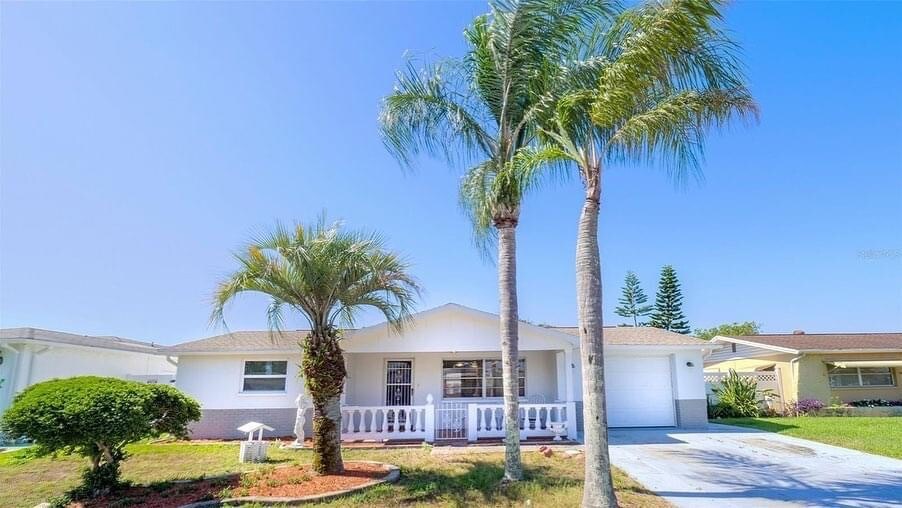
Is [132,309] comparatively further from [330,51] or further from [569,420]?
[569,420]

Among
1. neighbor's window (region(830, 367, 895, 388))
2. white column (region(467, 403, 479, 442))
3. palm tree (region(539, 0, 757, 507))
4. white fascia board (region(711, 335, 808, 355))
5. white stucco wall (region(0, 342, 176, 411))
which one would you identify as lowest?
white column (region(467, 403, 479, 442))

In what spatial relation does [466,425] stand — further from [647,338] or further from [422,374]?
[647,338]

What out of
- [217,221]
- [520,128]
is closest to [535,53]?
[520,128]

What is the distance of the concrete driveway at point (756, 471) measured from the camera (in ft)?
24.4

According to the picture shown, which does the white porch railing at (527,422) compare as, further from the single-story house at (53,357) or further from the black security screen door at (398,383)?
the single-story house at (53,357)

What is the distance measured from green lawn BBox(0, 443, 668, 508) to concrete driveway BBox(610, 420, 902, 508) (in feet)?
3.16

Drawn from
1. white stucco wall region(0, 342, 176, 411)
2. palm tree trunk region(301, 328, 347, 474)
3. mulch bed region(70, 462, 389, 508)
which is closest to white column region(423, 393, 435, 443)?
mulch bed region(70, 462, 389, 508)

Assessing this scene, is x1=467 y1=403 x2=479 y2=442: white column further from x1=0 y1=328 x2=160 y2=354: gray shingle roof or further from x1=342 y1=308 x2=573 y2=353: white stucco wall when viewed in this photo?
x1=0 y1=328 x2=160 y2=354: gray shingle roof

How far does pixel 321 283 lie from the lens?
9.71 metres

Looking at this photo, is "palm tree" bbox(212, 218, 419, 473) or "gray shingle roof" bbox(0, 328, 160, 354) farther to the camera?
"gray shingle roof" bbox(0, 328, 160, 354)

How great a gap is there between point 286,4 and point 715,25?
28.0ft

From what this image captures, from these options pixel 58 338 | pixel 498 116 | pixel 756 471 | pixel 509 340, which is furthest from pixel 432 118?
pixel 58 338

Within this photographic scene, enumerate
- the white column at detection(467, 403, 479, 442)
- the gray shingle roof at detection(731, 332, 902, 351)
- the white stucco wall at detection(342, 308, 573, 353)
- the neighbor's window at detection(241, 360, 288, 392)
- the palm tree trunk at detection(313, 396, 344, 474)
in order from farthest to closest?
1. the gray shingle roof at detection(731, 332, 902, 351)
2. the neighbor's window at detection(241, 360, 288, 392)
3. the white stucco wall at detection(342, 308, 573, 353)
4. the white column at detection(467, 403, 479, 442)
5. the palm tree trunk at detection(313, 396, 344, 474)

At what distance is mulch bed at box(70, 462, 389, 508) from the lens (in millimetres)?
7910
